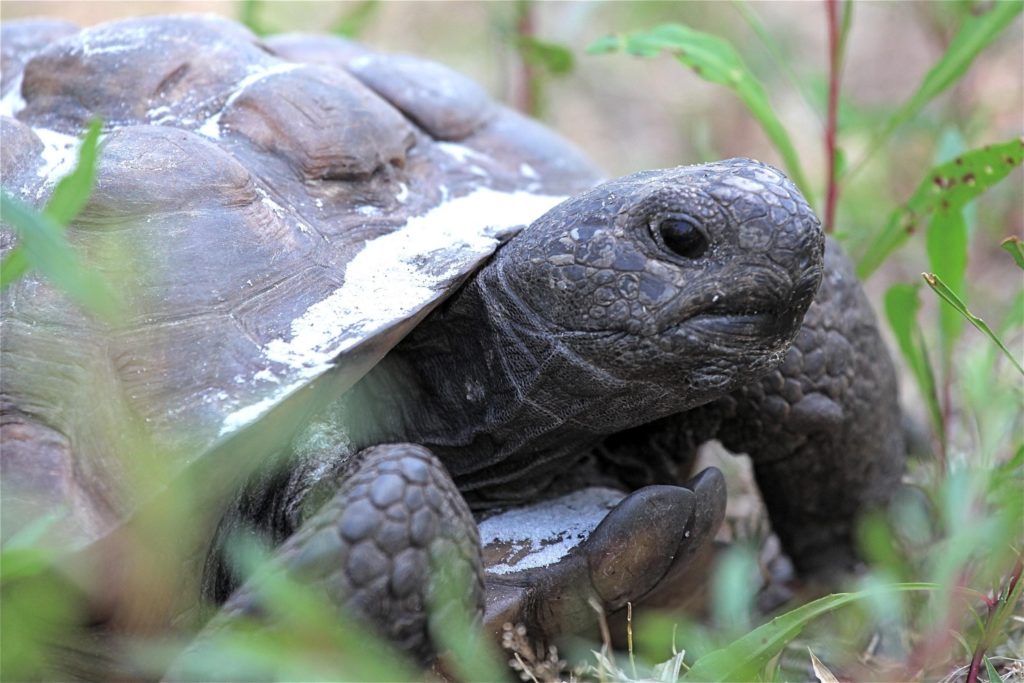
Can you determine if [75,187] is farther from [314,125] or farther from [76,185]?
[314,125]

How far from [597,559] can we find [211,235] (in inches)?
34.2

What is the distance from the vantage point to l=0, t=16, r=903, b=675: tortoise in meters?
1.62

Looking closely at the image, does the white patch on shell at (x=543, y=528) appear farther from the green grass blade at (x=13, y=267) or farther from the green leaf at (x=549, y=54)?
the green leaf at (x=549, y=54)

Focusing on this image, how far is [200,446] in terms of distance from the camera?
159 cm

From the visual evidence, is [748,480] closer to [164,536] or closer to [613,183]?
[613,183]

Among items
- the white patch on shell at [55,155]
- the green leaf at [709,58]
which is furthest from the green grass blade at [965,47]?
the white patch on shell at [55,155]

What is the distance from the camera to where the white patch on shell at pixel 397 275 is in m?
1.70

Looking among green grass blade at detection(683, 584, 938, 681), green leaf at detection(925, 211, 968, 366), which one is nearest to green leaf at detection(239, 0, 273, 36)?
green leaf at detection(925, 211, 968, 366)

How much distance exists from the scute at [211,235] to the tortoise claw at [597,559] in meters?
0.46

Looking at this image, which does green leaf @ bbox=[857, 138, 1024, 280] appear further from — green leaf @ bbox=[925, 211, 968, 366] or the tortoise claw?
→ the tortoise claw

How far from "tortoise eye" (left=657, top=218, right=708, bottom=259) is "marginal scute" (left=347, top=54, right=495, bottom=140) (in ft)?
2.77

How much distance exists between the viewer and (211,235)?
1816mm

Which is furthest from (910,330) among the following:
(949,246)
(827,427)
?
(827,427)

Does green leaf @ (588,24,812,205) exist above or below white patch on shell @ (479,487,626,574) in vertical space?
above
